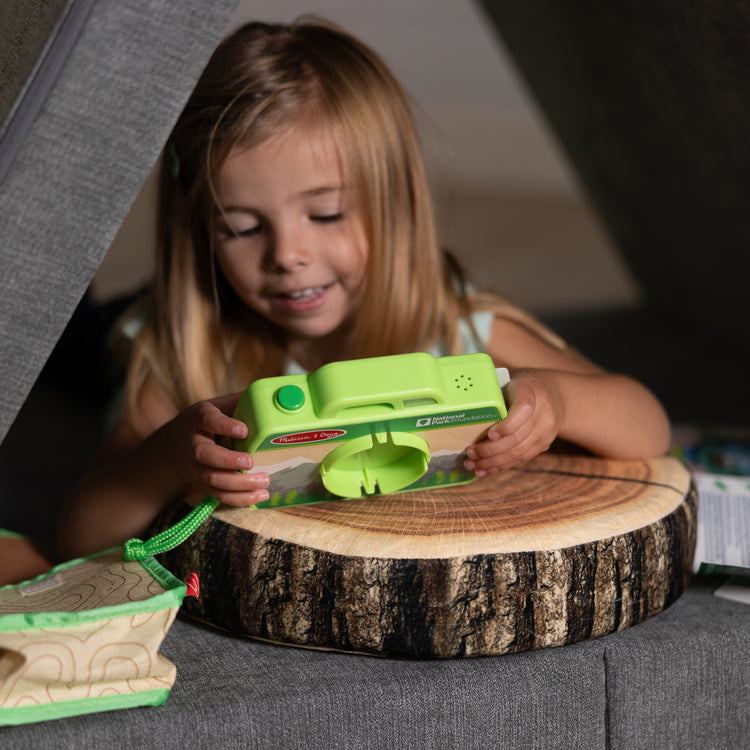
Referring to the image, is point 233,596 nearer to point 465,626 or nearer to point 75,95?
point 465,626

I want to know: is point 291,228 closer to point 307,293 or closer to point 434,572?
point 307,293

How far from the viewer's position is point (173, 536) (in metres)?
0.77

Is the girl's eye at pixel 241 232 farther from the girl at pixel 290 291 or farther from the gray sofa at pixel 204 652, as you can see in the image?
the gray sofa at pixel 204 652

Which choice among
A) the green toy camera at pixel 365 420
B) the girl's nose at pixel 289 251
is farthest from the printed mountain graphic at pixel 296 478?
the girl's nose at pixel 289 251

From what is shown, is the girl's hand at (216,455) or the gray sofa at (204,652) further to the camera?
the girl's hand at (216,455)

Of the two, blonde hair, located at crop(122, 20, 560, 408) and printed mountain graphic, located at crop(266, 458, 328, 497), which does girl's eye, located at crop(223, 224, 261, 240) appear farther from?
printed mountain graphic, located at crop(266, 458, 328, 497)

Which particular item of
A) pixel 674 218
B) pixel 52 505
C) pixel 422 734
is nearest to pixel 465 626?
pixel 422 734

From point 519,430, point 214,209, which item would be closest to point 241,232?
point 214,209

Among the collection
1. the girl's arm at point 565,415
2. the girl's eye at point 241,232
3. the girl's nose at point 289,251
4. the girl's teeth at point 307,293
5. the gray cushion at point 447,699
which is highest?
the girl's eye at point 241,232

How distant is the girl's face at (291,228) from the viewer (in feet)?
3.17

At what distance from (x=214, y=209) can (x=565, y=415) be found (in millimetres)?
453

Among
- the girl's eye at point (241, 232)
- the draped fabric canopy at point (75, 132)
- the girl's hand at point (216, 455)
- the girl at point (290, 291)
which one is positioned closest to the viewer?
the draped fabric canopy at point (75, 132)

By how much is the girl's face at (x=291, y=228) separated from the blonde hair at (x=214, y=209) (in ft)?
0.06

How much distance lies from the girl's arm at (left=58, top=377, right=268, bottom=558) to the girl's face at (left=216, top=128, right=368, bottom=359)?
0.23m
